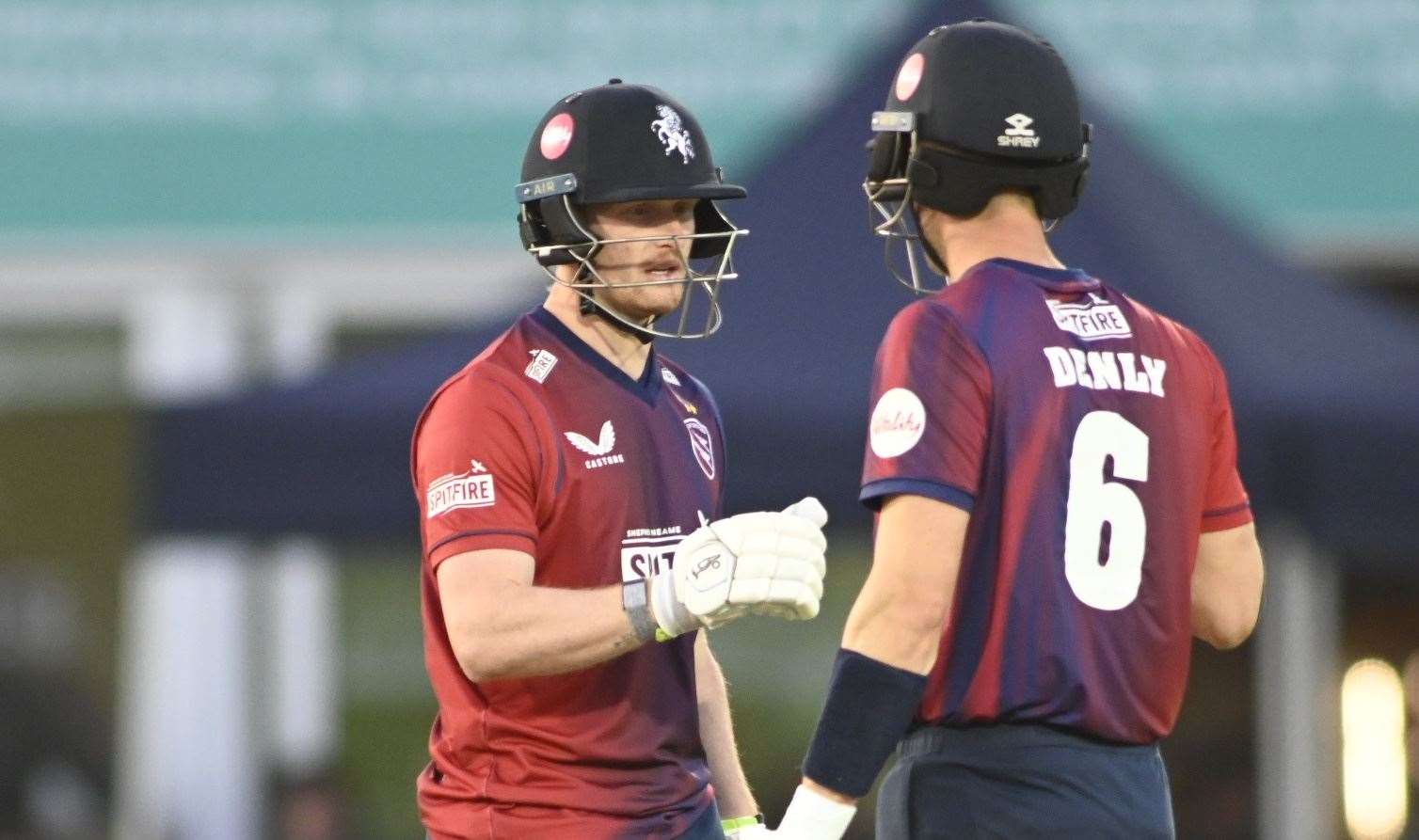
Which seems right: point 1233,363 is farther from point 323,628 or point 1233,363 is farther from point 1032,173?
point 323,628

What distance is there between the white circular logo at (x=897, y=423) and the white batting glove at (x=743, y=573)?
0.66 feet

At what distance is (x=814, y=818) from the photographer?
3.25 m

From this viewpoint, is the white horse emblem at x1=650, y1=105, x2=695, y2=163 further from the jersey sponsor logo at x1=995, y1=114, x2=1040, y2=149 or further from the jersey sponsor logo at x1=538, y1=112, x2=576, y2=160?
the jersey sponsor logo at x1=995, y1=114, x2=1040, y2=149

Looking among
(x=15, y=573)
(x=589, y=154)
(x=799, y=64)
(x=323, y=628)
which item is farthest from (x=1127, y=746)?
(x=15, y=573)

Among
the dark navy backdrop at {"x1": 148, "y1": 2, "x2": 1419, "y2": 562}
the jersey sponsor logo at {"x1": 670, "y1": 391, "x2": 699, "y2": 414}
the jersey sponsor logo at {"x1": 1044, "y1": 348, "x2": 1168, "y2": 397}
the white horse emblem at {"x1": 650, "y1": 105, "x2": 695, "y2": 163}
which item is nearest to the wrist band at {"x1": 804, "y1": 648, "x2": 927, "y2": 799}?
the jersey sponsor logo at {"x1": 1044, "y1": 348, "x2": 1168, "y2": 397}

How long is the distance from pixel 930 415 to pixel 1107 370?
0.31 metres

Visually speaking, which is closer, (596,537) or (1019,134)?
Result: (1019,134)

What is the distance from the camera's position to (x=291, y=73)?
929cm

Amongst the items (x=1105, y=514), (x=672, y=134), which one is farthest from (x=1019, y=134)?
(x=672, y=134)

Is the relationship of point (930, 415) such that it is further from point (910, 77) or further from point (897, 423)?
point (910, 77)

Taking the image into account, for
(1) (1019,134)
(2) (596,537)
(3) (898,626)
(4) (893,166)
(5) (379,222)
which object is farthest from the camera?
(5) (379,222)

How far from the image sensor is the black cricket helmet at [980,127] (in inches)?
136

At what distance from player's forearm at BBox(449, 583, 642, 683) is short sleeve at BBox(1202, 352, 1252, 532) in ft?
3.10

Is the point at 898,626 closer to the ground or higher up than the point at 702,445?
closer to the ground
